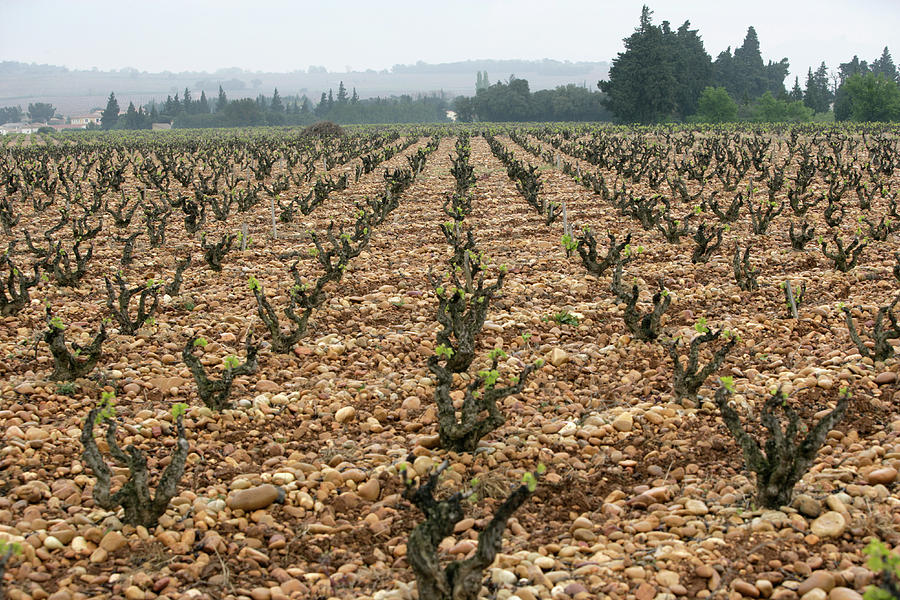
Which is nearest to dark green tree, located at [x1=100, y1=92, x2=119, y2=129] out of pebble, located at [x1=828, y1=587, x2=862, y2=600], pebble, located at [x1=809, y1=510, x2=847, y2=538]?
pebble, located at [x1=809, y1=510, x2=847, y2=538]

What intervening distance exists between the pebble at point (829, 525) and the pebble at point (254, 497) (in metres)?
3.58

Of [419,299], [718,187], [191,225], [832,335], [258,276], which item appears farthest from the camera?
[718,187]

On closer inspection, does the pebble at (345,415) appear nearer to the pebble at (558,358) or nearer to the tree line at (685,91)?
the pebble at (558,358)

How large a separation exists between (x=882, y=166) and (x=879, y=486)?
22360 millimetres

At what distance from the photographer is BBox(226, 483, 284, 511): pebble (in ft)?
16.3

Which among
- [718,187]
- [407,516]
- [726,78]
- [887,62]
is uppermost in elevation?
[887,62]

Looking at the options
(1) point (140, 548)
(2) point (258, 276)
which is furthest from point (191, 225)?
(1) point (140, 548)

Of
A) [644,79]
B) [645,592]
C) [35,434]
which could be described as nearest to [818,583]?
[645,592]

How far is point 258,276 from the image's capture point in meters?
11.5

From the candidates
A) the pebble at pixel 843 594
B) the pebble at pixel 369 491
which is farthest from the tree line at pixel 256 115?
the pebble at pixel 843 594

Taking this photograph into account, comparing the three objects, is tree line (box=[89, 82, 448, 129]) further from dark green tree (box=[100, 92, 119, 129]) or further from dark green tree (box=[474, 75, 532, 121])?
dark green tree (box=[474, 75, 532, 121])

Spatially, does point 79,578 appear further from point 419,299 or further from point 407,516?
point 419,299

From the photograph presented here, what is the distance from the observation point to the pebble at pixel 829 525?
4215 millimetres

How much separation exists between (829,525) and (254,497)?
12.5 feet
